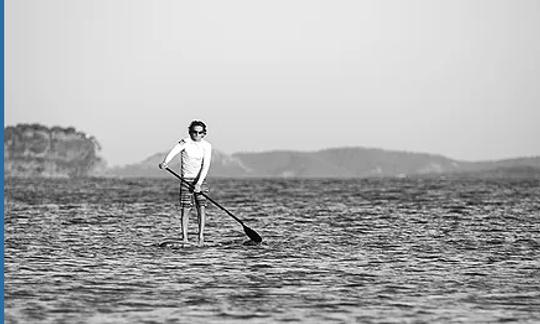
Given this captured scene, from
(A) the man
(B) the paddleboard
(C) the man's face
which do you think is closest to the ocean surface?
(B) the paddleboard

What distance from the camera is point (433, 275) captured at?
14203 mm

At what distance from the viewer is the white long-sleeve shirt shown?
1753cm

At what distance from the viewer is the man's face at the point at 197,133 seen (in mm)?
17469

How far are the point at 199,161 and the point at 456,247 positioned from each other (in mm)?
5702

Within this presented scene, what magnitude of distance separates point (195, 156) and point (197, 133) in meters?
0.43

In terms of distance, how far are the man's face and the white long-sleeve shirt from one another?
69 mm

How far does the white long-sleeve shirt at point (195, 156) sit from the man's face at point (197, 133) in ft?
0.23

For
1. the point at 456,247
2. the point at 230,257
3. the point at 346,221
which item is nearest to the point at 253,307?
the point at 230,257

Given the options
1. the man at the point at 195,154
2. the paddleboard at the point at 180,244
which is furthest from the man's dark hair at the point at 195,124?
the paddleboard at the point at 180,244

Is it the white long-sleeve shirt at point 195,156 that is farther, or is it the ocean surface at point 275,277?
the white long-sleeve shirt at point 195,156

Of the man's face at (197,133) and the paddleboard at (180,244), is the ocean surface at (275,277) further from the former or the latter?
the man's face at (197,133)

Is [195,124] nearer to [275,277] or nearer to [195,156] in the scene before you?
[195,156]

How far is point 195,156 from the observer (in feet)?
57.7

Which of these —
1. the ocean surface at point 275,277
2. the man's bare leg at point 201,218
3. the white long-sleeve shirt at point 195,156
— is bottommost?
the ocean surface at point 275,277
